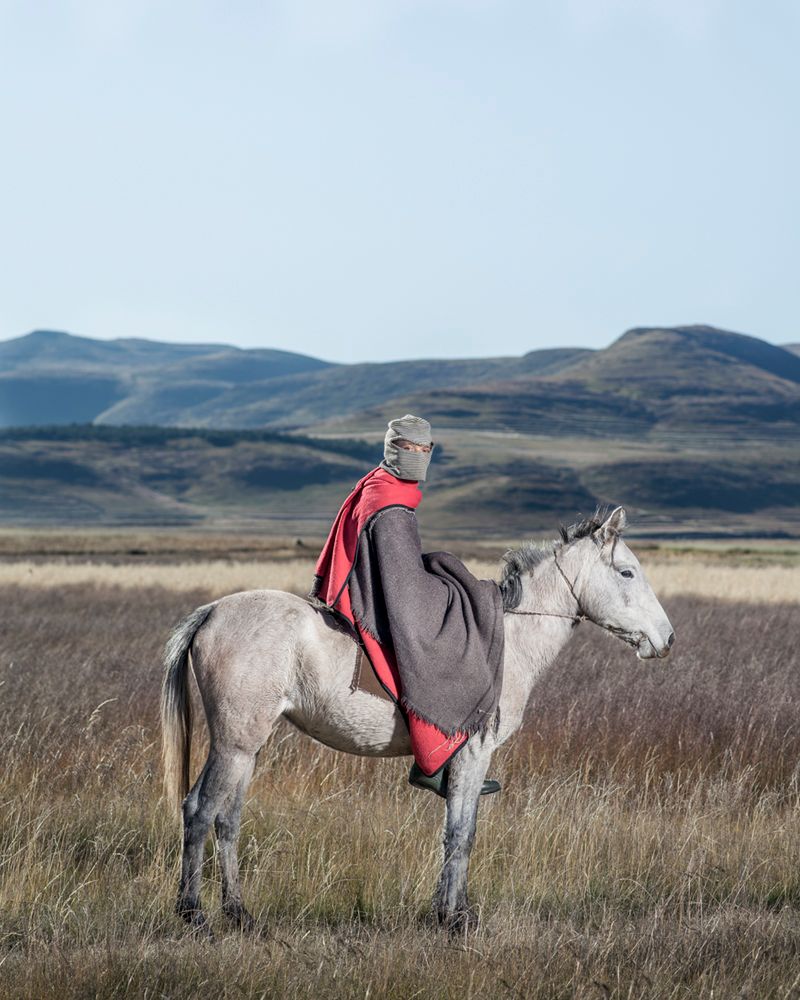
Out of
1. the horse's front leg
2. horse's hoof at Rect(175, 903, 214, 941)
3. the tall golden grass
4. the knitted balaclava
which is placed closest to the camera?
horse's hoof at Rect(175, 903, 214, 941)

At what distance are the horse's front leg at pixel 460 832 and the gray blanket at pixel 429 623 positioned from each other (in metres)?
0.14

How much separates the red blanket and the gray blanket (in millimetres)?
35

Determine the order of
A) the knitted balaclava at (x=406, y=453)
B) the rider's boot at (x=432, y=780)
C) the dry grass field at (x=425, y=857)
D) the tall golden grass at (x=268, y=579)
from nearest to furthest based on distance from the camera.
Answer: the dry grass field at (x=425, y=857) < the rider's boot at (x=432, y=780) < the knitted balaclava at (x=406, y=453) < the tall golden grass at (x=268, y=579)

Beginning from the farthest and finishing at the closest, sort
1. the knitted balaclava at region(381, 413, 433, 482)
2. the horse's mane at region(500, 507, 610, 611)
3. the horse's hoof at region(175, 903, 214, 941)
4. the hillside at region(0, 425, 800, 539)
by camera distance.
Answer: the hillside at region(0, 425, 800, 539) → the horse's mane at region(500, 507, 610, 611) → the knitted balaclava at region(381, 413, 433, 482) → the horse's hoof at region(175, 903, 214, 941)

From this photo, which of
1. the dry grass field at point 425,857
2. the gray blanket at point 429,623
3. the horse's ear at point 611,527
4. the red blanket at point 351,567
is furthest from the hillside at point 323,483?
the gray blanket at point 429,623

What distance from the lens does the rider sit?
5.43 m

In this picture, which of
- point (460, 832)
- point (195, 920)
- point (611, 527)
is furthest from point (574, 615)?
point (195, 920)

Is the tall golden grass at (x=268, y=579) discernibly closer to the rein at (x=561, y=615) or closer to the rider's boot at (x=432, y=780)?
the rein at (x=561, y=615)

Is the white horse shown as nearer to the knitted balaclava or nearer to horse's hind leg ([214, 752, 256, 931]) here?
horse's hind leg ([214, 752, 256, 931])

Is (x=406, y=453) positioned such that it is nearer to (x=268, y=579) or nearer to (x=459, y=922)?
(x=459, y=922)

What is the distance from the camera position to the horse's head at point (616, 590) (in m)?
5.85

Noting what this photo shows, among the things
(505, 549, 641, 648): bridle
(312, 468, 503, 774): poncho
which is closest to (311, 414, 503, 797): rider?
(312, 468, 503, 774): poncho

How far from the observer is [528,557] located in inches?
237

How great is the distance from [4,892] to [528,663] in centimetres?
252
